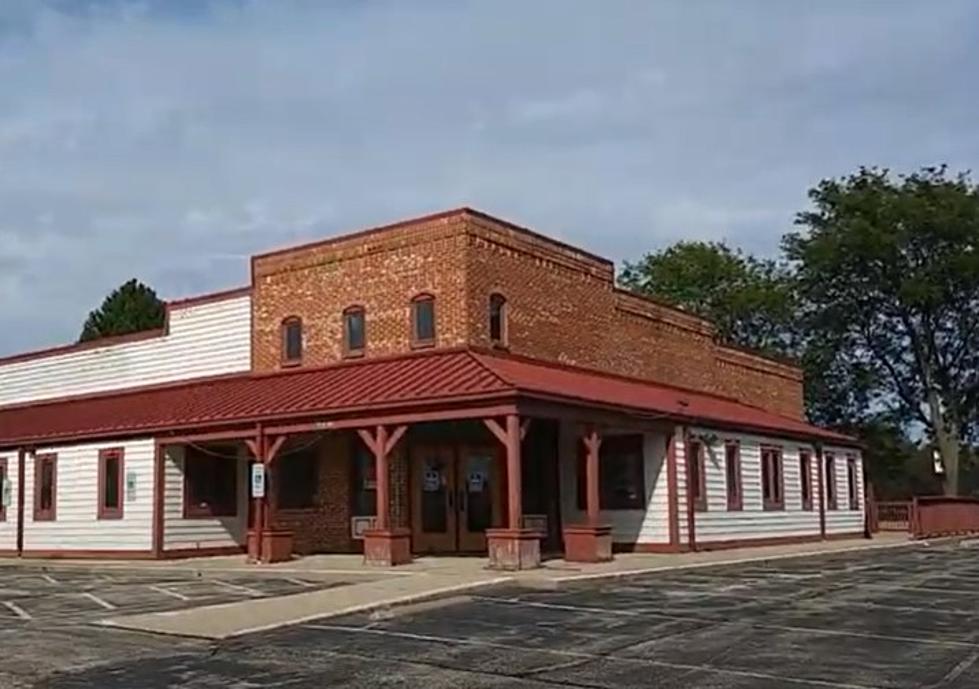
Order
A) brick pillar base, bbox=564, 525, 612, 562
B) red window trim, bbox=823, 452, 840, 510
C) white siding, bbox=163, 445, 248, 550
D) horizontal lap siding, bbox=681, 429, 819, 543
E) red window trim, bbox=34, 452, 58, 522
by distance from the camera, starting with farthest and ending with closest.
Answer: red window trim, bbox=823, 452, 840, 510 < red window trim, bbox=34, 452, 58, 522 < horizontal lap siding, bbox=681, 429, 819, 543 < white siding, bbox=163, 445, 248, 550 < brick pillar base, bbox=564, 525, 612, 562

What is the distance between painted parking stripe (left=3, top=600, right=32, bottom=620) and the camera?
53.3 ft

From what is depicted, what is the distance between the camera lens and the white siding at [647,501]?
26.5 m

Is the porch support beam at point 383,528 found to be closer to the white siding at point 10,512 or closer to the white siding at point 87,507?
the white siding at point 87,507

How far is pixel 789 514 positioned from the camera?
32250mm

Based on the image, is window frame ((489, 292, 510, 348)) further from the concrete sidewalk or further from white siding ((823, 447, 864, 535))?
white siding ((823, 447, 864, 535))

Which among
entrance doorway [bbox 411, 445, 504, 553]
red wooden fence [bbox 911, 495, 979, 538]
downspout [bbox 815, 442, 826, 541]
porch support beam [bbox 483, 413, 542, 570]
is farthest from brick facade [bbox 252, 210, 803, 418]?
red wooden fence [bbox 911, 495, 979, 538]

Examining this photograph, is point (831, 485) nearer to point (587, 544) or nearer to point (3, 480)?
point (587, 544)

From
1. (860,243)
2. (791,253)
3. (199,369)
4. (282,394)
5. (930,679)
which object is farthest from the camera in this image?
(791,253)

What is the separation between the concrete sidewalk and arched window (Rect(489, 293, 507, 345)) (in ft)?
15.6

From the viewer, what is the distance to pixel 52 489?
29.5 m

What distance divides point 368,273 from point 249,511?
19.2 ft

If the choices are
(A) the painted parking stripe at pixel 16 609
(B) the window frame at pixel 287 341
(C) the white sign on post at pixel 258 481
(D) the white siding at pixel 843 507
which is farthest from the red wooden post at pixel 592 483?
(D) the white siding at pixel 843 507

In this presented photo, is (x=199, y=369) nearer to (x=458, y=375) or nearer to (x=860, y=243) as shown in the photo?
(x=458, y=375)

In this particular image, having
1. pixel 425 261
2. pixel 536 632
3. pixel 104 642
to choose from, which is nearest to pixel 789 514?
pixel 425 261
